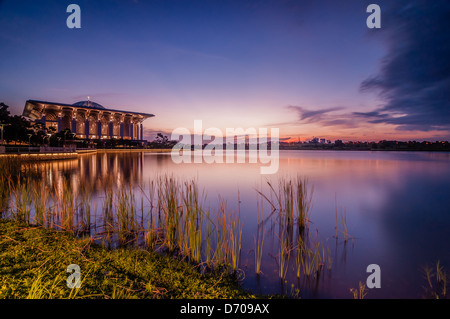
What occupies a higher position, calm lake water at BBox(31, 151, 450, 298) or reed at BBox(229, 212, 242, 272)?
reed at BBox(229, 212, 242, 272)

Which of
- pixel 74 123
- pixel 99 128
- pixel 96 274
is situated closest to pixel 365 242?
pixel 96 274

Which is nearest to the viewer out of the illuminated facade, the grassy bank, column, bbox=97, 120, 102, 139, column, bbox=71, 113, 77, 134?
the grassy bank

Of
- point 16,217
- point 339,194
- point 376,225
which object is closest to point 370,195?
point 339,194

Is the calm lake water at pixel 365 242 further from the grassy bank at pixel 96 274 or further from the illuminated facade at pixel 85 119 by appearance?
the illuminated facade at pixel 85 119

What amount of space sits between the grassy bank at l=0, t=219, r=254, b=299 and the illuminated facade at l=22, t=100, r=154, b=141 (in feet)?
233

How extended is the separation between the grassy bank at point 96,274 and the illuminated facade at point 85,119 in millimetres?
71011

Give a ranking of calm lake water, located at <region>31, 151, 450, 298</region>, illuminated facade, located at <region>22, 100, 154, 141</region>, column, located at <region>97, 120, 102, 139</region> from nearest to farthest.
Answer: calm lake water, located at <region>31, 151, 450, 298</region>, illuminated facade, located at <region>22, 100, 154, 141</region>, column, located at <region>97, 120, 102, 139</region>

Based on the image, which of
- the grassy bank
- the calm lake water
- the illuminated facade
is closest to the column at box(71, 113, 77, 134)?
the illuminated facade

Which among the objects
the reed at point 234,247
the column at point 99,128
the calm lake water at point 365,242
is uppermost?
the column at point 99,128

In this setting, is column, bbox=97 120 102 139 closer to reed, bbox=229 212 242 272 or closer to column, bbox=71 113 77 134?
column, bbox=71 113 77 134

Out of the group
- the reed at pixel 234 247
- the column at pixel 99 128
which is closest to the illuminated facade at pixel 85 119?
the column at pixel 99 128

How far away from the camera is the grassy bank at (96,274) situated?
2502 mm

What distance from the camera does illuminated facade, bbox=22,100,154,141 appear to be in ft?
201
